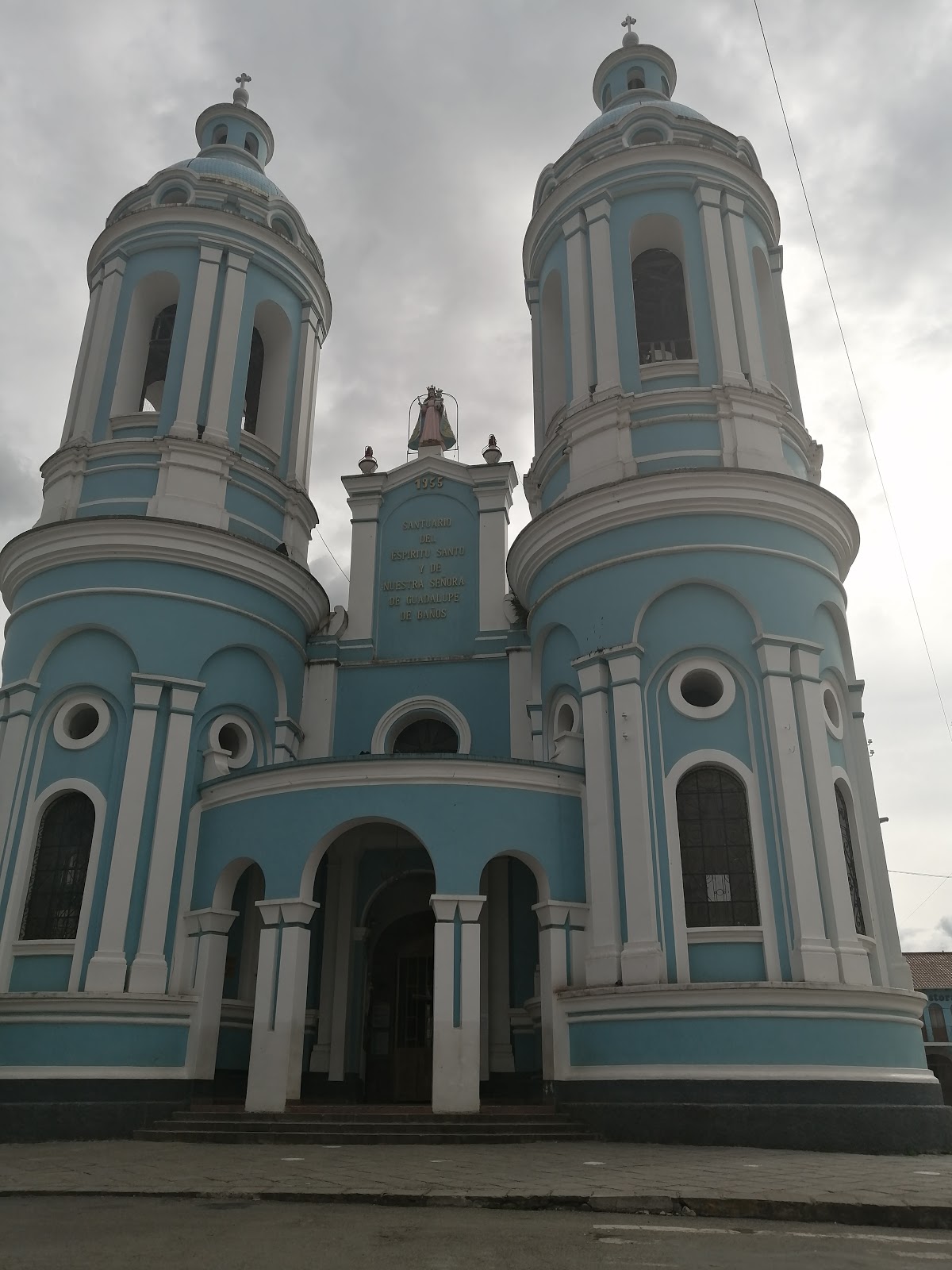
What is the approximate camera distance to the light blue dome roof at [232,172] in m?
21.5

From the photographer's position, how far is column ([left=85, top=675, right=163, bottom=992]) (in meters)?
14.6

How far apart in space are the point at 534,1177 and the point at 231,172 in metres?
20.3

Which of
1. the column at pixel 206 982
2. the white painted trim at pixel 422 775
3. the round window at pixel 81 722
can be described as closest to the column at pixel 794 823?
the white painted trim at pixel 422 775

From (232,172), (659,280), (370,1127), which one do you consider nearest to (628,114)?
(659,280)

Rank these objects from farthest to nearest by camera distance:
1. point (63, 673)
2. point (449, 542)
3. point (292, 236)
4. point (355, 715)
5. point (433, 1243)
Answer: point (292, 236)
point (449, 542)
point (355, 715)
point (63, 673)
point (433, 1243)

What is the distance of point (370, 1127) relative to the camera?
39.9 feet

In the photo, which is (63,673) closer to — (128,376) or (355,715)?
(355,715)

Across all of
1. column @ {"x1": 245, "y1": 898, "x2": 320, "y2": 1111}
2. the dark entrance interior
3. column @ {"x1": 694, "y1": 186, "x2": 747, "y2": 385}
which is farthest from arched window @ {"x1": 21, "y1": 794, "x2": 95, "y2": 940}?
column @ {"x1": 694, "y1": 186, "x2": 747, "y2": 385}

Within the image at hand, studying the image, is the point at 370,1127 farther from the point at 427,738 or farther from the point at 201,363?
the point at 201,363

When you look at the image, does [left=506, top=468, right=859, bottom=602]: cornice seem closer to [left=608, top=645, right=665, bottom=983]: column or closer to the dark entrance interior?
[left=608, top=645, right=665, bottom=983]: column

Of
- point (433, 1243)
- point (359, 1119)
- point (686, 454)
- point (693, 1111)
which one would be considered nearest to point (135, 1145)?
point (359, 1119)

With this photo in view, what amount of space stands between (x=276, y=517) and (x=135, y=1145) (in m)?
11.0

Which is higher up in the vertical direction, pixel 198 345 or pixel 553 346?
pixel 553 346

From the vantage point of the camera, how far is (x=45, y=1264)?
5.80m
